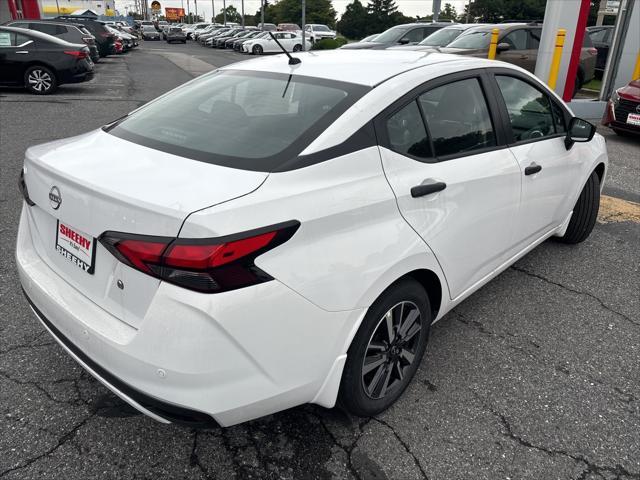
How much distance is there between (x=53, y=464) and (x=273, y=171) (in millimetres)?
1502

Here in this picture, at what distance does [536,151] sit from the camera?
126 inches

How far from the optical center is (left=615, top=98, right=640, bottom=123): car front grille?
8.32 meters

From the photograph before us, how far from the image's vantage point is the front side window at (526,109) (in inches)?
122

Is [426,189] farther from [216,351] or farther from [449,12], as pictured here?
[449,12]

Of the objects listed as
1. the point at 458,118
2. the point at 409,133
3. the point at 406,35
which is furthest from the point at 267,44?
the point at 409,133

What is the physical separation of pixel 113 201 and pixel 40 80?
463 inches

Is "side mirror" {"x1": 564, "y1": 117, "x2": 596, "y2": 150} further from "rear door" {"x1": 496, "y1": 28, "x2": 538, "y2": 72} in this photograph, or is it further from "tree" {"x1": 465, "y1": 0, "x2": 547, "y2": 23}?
"tree" {"x1": 465, "y1": 0, "x2": 547, "y2": 23}

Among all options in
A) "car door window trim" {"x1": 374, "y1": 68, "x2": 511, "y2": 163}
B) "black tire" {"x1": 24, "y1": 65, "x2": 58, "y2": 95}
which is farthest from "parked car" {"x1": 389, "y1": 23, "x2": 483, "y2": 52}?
"car door window trim" {"x1": 374, "y1": 68, "x2": 511, "y2": 163}

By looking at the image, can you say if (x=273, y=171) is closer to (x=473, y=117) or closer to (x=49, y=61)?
(x=473, y=117)

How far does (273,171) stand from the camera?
1.90 m

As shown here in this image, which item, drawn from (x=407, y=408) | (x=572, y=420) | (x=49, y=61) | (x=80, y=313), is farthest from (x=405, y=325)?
(x=49, y=61)

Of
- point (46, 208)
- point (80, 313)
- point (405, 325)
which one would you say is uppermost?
point (46, 208)

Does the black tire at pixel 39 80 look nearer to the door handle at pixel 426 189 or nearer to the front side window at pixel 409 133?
the front side window at pixel 409 133

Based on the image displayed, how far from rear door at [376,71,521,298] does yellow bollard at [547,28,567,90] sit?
8.21 meters
